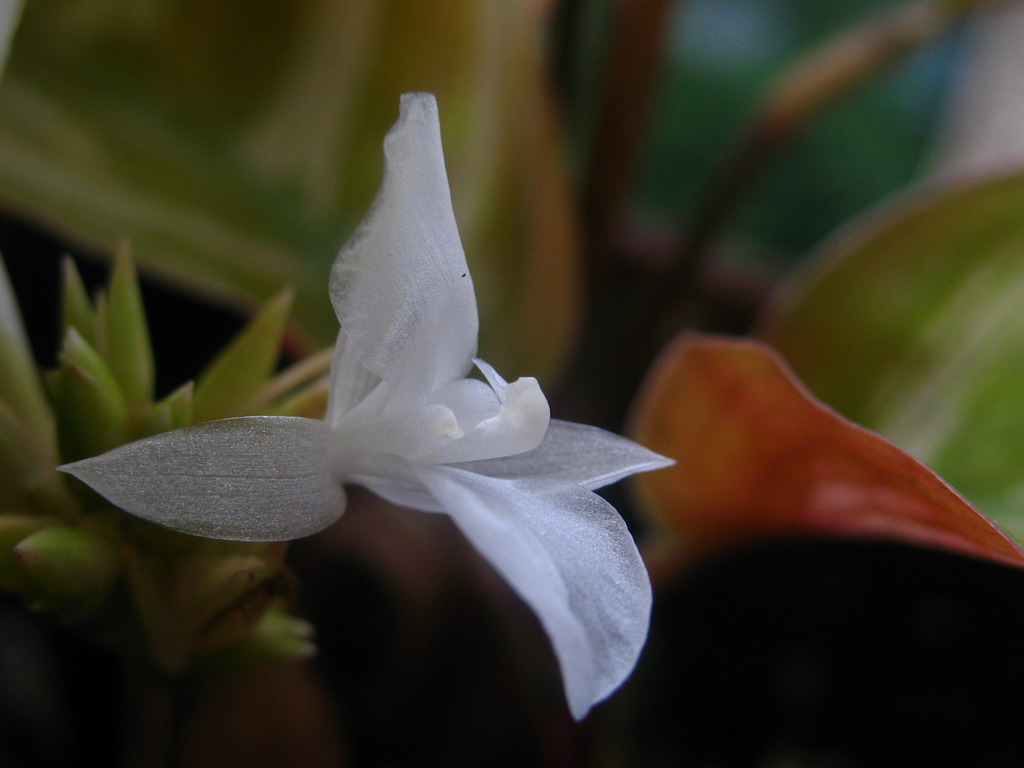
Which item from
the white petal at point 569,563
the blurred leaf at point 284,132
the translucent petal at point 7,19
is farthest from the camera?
the blurred leaf at point 284,132

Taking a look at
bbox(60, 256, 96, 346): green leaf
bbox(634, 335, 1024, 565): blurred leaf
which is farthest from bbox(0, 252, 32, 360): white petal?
bbox(634, 335, 1024, 565): blurred leaf

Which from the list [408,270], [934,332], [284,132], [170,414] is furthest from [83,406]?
[934,332]

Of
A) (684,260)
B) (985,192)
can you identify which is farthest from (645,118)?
(985,192)

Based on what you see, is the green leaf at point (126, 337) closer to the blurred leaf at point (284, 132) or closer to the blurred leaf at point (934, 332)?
the blurred leaf at point (284, 132)

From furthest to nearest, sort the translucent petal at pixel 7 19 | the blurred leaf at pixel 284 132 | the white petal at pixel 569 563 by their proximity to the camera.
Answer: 1. the blurred leaf at pixel 284 132
2. the translucent petal at pixel 7 19
3. the white petal at pixel 569 563

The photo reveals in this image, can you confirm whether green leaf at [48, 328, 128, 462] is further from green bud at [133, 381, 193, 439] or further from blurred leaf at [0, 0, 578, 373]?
blurred leaf at [0, 0, 578, 373]

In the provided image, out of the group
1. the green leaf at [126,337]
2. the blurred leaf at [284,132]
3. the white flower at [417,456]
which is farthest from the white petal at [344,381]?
the blurred leaf at [284,132]
